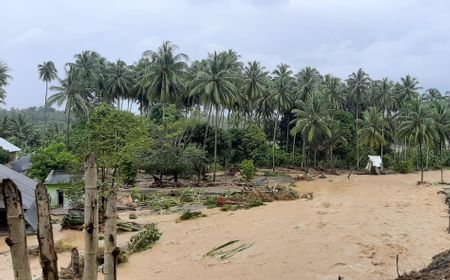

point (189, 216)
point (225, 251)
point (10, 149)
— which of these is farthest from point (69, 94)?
point (225, 251)

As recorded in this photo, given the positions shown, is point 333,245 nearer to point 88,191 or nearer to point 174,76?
point 88,191

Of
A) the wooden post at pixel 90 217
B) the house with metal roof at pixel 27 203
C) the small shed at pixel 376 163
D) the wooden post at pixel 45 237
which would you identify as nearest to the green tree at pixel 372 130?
the small shed at pixel 376 163

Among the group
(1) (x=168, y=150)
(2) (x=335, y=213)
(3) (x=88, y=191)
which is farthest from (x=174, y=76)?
(3) (x=88, y=191)

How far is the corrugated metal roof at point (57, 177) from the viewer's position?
35.5 meters

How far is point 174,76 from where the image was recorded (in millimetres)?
54250

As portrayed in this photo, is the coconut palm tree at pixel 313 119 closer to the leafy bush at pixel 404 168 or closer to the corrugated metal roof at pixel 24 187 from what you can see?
the leafy bush at pixel 404 168


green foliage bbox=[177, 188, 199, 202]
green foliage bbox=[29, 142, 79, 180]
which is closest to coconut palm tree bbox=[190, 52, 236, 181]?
green foliage bbox=[177, 188, 199, 202]

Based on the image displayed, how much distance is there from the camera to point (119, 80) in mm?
63625

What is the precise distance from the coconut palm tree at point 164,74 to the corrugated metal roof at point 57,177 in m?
19.0

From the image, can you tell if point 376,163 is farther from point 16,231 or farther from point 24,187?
point 16,231

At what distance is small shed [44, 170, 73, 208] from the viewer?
35.5 m

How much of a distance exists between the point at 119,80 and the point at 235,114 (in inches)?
740

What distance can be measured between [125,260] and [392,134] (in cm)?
5582

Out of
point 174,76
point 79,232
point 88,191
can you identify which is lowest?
point 79,232
